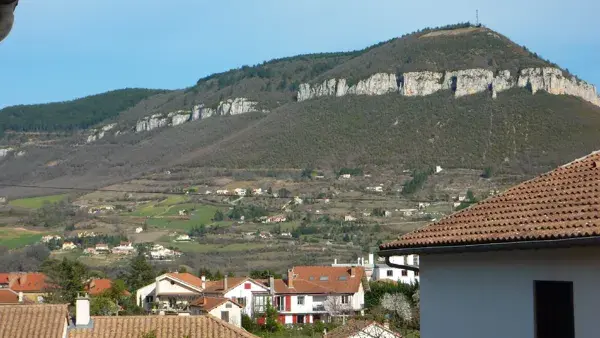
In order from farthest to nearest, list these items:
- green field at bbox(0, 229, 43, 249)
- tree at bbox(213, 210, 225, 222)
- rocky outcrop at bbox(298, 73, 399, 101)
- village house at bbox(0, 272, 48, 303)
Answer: rocky outcrop at bbox(298, 73, 399, 101) < tree at bbox(213, 210, 225, 222) < green field at bbox(0, 229, 43, 249) < village house at bbox(0, 272, 48, 303)

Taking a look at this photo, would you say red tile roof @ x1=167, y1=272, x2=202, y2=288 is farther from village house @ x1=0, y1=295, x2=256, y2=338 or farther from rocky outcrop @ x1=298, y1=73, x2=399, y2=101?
rocky outcrop @ x1=298, y1=73, x2=399, y2=101

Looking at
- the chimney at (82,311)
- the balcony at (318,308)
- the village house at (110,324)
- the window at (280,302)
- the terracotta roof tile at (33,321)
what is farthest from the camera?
the balcony at (318,308)

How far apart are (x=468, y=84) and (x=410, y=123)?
706 inches

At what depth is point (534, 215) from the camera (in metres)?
7.90

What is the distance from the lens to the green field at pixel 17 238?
118 m

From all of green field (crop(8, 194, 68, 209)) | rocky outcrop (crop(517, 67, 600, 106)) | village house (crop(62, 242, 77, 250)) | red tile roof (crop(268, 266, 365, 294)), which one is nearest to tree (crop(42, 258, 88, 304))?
red tile roof (crop(268, 266, 365, 294))

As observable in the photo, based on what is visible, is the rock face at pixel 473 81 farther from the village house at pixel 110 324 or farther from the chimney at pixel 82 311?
the chimney at pixel 82 311

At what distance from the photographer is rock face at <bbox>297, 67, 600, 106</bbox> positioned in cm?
16575

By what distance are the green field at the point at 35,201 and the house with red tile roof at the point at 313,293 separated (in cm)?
8568

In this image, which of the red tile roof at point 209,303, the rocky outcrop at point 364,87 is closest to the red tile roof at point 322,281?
the red tile roof at point 209,303

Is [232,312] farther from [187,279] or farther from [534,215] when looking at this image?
[534,215]

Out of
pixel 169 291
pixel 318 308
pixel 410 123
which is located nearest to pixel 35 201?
pixel 410 123

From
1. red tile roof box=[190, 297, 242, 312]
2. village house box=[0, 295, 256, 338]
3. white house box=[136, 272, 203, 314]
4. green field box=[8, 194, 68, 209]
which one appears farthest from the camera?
green field box=[8, 194, 68, 209]

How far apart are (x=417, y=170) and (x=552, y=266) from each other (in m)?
140
